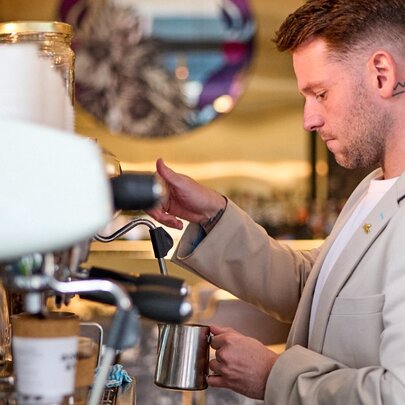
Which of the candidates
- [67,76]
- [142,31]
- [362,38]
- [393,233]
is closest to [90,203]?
[67,76]

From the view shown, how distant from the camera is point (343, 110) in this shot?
159 centimetres

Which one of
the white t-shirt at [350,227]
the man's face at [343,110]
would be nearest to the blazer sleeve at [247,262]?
the white t-shirt at [350,227]

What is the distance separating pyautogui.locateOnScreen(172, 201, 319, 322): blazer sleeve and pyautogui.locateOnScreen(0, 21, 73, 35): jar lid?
604 mm

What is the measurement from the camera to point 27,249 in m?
0.66

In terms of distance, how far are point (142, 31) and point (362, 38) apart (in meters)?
3.63

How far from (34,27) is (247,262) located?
78cm

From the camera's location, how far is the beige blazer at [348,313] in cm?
137

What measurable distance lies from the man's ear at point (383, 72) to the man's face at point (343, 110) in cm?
2

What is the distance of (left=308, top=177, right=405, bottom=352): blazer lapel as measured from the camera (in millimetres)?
1543

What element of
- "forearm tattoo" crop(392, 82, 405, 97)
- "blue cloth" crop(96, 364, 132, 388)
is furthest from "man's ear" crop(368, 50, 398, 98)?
"blue cloth" crop(96, 364, 132, 388)

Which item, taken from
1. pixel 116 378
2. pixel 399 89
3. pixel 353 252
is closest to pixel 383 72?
pixel 399 89

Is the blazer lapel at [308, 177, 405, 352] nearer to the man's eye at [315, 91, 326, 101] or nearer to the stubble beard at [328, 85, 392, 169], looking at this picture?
the stubble beard at [328, 85, 392, 169]

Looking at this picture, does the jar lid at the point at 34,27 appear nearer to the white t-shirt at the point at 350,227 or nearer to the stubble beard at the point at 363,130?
the stubble beard at the point at 363,130

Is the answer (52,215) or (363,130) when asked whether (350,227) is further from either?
(52,215)
